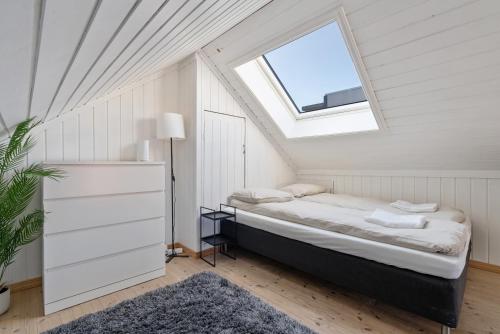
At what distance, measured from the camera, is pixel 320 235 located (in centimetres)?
201

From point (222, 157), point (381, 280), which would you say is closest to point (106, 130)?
point (222, 157)

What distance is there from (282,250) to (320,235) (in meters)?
0.43

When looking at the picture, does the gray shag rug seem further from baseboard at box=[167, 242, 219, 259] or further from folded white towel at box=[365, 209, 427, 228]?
folded white towel at box=[365, 209, 427, 228]

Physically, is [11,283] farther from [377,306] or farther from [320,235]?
[377,306]

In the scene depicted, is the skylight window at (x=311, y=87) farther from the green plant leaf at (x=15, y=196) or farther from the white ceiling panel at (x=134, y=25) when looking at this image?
Result: the green plant leaf at (x=15, y=196)

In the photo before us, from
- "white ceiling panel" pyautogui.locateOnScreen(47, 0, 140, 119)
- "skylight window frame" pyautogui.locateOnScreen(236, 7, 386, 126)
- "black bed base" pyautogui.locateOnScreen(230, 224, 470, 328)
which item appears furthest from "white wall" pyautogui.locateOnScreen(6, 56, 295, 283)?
"white ceiling panel" pyautogui.locateOnScreen(47, 0, 140, 119)

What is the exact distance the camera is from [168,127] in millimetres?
2592

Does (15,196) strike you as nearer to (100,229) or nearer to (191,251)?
(100,229)

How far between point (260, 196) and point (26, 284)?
2155 millimetres

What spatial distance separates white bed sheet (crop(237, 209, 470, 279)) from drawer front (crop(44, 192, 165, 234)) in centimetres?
102

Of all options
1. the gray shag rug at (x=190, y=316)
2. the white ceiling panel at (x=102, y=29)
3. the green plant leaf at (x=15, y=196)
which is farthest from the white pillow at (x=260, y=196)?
the white ceiling panel at (x=102, y=29)

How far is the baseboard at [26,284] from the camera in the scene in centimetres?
203

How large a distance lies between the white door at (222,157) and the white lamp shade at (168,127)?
11.5 inches

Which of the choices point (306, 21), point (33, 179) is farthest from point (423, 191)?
point (33, 179)
